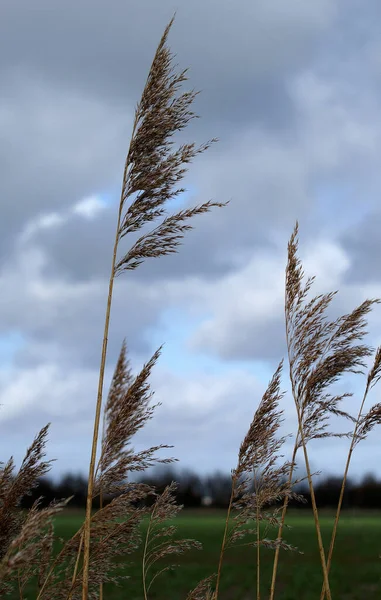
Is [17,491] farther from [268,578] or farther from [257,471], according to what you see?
[268,578]

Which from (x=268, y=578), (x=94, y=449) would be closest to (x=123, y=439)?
(x=94, y=449)

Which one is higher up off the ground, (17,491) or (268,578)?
(17,491)

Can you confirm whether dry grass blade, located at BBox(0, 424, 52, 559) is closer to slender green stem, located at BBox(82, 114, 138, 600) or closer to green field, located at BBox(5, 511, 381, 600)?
slender green stem, located at BBox(82, 114, 138, 600)

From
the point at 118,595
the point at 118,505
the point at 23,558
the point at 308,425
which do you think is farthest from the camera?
the point at 118,595

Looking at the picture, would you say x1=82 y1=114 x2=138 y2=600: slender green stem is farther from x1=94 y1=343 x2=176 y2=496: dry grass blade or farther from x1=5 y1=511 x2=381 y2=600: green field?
x1=5 y1=511 x2=381 y2=600: green field

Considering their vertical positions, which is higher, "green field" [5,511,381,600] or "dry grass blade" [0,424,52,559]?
"dry grass blade" [0,424,52,559]

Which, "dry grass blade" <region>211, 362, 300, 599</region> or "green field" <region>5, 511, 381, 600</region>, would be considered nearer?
"dry grass blade" <region>211, 362, 300, 599</region>

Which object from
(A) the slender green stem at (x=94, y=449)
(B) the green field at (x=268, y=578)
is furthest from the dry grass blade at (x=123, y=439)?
(B) the green field at (x=268, y=578)

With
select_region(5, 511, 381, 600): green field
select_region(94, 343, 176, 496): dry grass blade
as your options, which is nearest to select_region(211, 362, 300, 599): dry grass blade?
select_region(94, 343, 176, 496): dry grass blade

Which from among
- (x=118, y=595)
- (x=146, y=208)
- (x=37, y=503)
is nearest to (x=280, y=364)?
(x=146, y=208)

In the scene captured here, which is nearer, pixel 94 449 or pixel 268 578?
pixel 94 449

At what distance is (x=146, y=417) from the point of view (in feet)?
13.6

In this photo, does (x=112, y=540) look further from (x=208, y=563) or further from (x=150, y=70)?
(x=208, y=563)

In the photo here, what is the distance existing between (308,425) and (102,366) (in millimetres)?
1635
